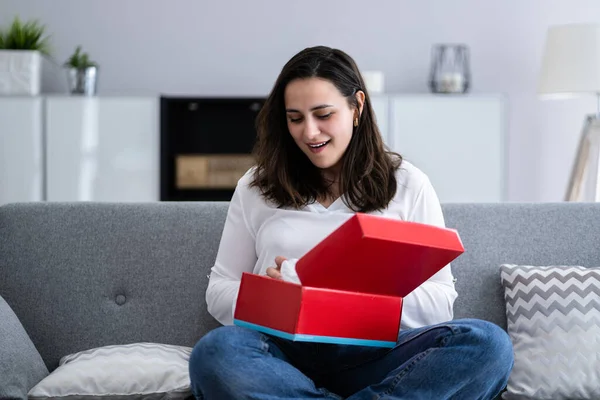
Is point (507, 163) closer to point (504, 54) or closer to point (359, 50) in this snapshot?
point (504, 54)

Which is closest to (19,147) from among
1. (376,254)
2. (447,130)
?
(447,130)

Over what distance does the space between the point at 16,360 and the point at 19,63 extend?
270 cm

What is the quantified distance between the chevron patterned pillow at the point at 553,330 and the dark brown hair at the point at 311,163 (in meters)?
0.42

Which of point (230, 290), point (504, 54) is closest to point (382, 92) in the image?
point (504, 54)

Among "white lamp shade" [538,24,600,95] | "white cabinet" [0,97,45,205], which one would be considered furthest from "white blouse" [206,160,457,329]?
"white cabinet" [0,97,45,205]

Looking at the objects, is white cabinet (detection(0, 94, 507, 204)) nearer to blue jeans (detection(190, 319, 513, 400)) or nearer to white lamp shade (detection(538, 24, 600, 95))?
white lamp shade (detection(538, 24, 600, 95))

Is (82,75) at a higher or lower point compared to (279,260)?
higher

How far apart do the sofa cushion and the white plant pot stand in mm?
2664

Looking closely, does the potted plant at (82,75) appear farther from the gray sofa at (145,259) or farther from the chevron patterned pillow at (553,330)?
the chevron patterned pillow at (553,330)

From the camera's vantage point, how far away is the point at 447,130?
13.9ft

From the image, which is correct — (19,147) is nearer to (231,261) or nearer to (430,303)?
→ (231,261)

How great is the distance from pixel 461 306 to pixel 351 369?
497mm

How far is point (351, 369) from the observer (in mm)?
1698

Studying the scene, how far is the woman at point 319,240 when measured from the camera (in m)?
1.53
